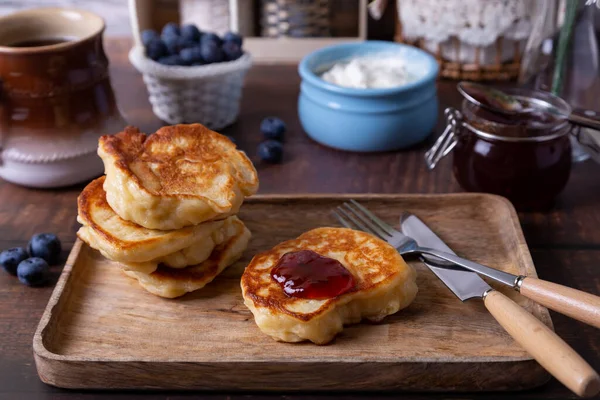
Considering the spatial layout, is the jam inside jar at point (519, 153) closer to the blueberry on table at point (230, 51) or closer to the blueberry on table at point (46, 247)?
the blueberry on table at point (230, 51)

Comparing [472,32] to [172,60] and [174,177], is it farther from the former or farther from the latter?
[174,177]

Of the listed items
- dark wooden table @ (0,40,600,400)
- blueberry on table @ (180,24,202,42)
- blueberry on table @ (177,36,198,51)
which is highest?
blueberry on table @ (180,24,202,42)

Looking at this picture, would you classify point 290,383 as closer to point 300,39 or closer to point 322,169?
point 322,169

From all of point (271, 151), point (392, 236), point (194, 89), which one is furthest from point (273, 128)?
point (392, 236)

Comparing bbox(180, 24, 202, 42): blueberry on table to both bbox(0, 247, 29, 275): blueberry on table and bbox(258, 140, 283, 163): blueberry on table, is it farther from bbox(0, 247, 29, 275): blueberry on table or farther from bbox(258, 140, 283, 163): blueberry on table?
bbox(0, 247, 29, 275): blueberry on table

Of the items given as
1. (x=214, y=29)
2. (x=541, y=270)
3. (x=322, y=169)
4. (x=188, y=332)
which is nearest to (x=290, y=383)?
(x=188, y=332)

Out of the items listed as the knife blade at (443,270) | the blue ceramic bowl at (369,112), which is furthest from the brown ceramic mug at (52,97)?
the knife blade at (443,270)

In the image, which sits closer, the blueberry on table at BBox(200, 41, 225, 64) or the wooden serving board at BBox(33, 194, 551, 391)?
the wooden serving board at BBox(33, 194, 551, 391)

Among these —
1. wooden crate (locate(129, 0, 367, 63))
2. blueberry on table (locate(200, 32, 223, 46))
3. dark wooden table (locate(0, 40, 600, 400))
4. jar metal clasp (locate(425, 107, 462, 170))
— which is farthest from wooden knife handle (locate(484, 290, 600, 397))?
wooden crate (locate(129, 0, 367, 63))
